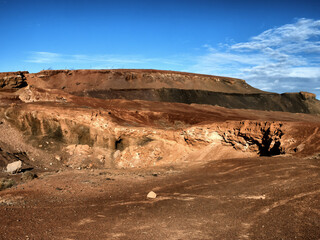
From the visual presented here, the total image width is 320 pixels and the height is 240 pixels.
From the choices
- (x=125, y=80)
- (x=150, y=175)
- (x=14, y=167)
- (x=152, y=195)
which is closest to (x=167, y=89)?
(x=125, y=80)

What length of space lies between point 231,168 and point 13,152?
43.9ft

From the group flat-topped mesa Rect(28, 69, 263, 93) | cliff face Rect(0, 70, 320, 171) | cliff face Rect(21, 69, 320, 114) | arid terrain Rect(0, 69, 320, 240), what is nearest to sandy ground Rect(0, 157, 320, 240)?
arid terrain Rect(0, 69, 320, 240)

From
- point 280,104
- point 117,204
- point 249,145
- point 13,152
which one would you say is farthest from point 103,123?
point 280,104

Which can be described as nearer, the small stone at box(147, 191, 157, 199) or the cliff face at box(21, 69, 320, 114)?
the small stone at box(147, 191, 157, 199)

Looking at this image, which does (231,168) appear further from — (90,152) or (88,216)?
(90,152)

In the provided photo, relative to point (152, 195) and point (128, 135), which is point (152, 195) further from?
point (128, 135)

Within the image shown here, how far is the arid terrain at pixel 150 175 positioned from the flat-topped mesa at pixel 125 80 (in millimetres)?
19390

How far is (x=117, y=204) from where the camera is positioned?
29.6ft

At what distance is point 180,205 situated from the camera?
8492 mm

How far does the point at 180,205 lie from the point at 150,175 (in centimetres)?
485

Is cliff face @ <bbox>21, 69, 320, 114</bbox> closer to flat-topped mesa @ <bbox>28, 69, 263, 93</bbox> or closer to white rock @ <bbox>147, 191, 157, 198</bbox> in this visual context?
flat-topped mesa @ <bbox>28, 69, 263, 93</bbox>

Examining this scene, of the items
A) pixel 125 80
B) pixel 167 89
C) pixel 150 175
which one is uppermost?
pixel 125 80

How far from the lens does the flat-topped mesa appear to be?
4848 centimetres

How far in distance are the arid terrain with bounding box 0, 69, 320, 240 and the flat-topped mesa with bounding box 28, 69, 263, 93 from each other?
19390 millimetres
